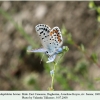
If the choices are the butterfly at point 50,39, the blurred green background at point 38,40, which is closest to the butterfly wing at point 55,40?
Result: the butterfly at point 50,39

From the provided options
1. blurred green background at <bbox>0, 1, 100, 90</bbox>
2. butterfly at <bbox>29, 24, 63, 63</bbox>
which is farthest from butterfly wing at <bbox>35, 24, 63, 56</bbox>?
blurred green background at <bbox>0, 1, 100, 90</bbox>

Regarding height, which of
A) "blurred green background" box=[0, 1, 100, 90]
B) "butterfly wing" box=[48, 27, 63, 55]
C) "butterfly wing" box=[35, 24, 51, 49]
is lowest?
"butterfly wing" box=[48, 27, 63, 55]

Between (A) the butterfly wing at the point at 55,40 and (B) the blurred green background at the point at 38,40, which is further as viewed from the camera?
(B) the blurred green background at the point at 38,40

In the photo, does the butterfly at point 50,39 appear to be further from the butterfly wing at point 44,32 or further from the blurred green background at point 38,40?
the blurred green background at point 38,40

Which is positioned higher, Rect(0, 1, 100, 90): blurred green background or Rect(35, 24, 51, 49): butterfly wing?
Rect(0, 1, 100, 90): blurred green background

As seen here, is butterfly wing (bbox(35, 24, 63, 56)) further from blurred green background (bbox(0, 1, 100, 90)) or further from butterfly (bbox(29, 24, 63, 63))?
blurred green background (bbox(0, 1, 100, 90))

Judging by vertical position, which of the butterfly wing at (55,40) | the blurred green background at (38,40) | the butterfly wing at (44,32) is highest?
the blurred green background at (38,40)

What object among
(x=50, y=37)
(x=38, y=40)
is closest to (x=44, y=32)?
(x=50, y=37)

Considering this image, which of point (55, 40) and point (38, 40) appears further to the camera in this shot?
point (38, 40)

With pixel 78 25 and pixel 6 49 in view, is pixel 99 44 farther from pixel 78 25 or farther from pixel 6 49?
pixel 6 49

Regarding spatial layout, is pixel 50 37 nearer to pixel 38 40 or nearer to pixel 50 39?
pixel 50 39

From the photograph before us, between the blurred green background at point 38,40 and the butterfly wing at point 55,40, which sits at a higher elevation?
the blurred green background at point 38,40
